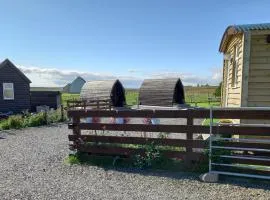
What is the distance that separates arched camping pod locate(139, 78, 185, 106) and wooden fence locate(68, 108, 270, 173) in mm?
21001

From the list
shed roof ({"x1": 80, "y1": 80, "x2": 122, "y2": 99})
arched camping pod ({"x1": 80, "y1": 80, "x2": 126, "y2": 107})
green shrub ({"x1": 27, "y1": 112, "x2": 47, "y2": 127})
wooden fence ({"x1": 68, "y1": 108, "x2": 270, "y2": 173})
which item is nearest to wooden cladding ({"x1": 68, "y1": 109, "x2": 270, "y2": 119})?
wooden fence ({"x1": 68, "y1": 108, "x2": 270, "y2": 173})

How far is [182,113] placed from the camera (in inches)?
262

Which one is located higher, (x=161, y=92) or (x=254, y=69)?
(x=254, y=69)

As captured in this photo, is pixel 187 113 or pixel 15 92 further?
pixel 15 92

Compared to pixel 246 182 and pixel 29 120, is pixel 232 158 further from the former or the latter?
pixel 29 120

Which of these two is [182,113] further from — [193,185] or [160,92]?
[160,92]

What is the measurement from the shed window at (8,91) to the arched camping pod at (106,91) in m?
7.65

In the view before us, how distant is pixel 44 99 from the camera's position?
88.6 ft

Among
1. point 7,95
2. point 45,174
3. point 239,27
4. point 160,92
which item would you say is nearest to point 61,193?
point 45,174

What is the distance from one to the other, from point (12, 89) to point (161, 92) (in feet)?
43.1

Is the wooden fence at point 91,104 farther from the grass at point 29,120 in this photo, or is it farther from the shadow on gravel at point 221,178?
the shadow on gravel at point 221,178

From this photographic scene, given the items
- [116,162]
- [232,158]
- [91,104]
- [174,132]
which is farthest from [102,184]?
[91,104]

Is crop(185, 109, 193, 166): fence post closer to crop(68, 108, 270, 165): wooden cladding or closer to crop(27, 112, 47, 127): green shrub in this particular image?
crop(68, 108, 270, 165): wooden cladding

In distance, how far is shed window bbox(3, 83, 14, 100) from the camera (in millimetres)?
23219
